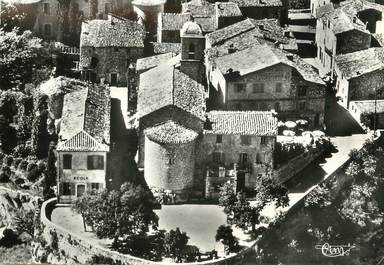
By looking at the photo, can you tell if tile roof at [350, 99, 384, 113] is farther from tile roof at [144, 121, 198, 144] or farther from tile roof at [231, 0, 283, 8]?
tile roof at [144, 121, 198, 144]

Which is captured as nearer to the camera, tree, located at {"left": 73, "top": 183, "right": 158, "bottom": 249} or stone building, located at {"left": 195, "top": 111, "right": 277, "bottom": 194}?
tree, located at {"left": 73, "top": 183, "right": 158, "bottom": 249}

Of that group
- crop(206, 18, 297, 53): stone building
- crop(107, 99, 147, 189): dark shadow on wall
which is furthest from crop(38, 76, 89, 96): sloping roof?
crop(206, 18, 297, 53): stone building

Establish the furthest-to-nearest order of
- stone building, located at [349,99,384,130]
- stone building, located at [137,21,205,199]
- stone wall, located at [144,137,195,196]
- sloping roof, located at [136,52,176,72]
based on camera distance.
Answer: sloping roof, located at [136,52,176,72]
stone building, located at [349,99,384,130]
stone building, located at [137,21,205,199]
stone wall, located at [144,137,195,196]

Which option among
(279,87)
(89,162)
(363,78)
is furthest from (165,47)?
(89,162)

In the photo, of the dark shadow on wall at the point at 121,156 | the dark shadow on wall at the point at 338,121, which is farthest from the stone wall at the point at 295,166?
the dark shadow on wall at the point at 121,156

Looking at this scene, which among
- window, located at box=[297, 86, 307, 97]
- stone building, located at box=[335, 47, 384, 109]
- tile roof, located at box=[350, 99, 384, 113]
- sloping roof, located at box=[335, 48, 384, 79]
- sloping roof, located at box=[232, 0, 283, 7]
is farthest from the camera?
sloping roof, located at box=[232, 0, 283, 7]

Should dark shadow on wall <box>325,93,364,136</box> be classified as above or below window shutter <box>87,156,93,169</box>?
above

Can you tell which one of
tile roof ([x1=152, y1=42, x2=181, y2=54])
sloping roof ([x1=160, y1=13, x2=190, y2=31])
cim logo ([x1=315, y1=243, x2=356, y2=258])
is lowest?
cim logo ([x1=315, y1=243, x2=356, y2=258])

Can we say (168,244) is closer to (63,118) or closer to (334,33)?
(63,118)
